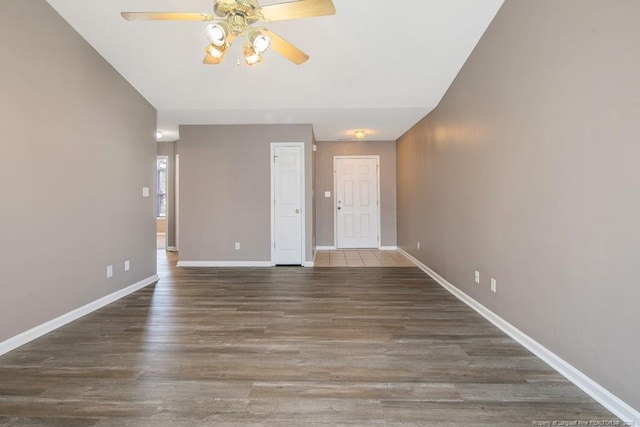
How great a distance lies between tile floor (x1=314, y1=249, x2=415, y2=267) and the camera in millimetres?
5305

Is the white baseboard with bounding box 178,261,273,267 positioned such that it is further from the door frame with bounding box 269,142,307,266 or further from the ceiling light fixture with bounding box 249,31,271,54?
the ceiling light fixture with bounding box 249,31,271,54

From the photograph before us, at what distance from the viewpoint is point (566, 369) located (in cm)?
190

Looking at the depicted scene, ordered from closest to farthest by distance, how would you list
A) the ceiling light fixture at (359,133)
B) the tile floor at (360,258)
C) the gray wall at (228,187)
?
the gray wall at (228,187)
the tile floor at (360,258)
the ceiling light fixture at (359,133)

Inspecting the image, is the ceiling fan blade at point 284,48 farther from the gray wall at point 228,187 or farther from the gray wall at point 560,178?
the gray wall at point 228,187

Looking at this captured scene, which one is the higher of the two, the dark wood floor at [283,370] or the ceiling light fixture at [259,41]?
the ceiling light fixture at [259,41]

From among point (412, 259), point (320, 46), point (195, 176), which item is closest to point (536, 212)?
point (320, 46)

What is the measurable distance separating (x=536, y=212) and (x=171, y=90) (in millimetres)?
4136

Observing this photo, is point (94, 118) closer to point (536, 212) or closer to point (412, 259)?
point (536, 212)

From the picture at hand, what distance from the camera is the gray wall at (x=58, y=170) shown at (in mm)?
2285

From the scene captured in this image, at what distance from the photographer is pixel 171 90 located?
3844 mm

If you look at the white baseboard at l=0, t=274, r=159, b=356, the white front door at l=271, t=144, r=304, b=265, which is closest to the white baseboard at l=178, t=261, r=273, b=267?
the white front door at l=271, t=144, r=304, b=265

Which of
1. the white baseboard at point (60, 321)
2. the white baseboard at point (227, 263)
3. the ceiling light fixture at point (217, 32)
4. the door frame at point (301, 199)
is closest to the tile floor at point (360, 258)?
the door frame at point (301, 199)

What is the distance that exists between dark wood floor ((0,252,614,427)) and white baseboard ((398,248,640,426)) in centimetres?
6

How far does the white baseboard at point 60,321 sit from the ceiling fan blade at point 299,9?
3014 millimetres
